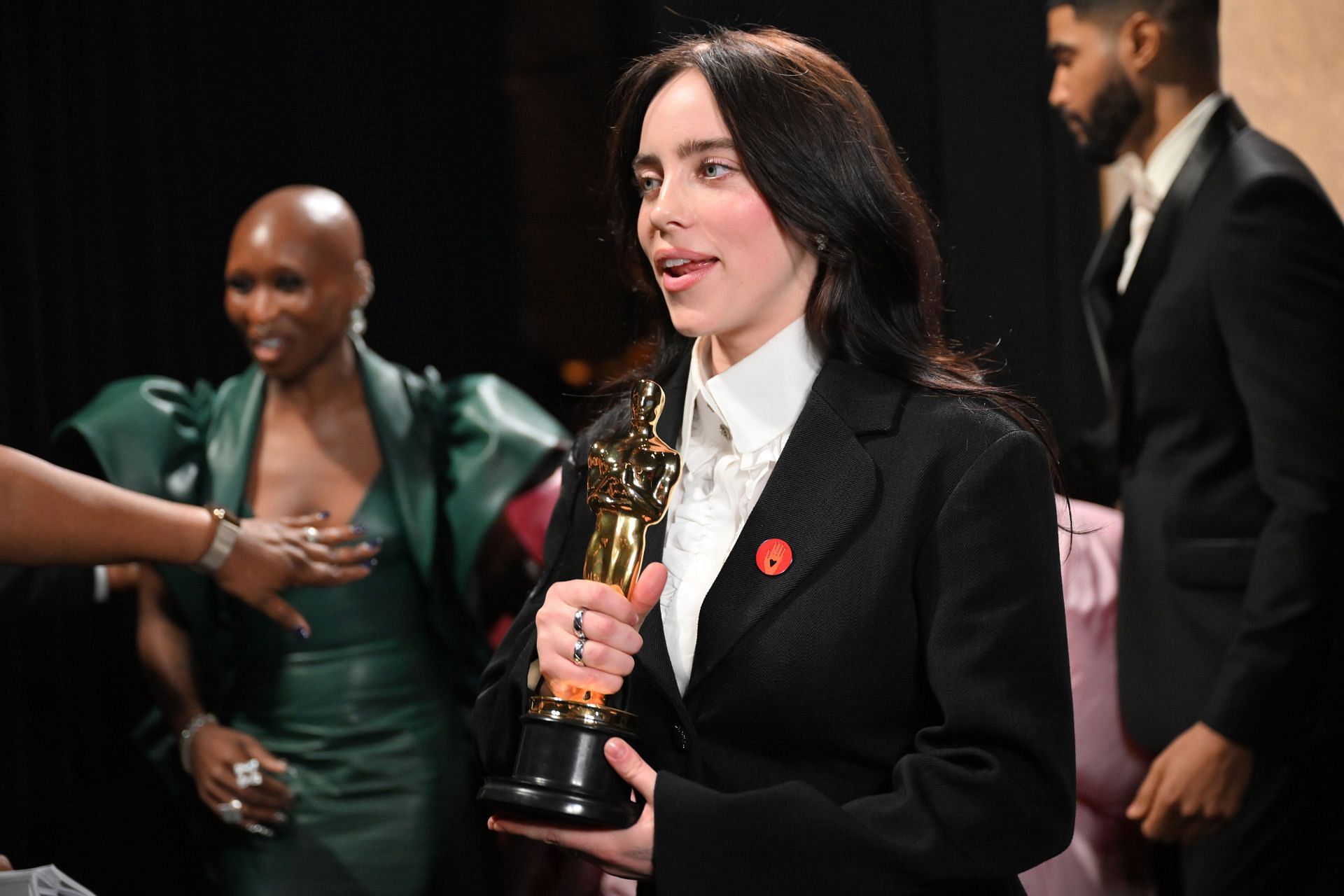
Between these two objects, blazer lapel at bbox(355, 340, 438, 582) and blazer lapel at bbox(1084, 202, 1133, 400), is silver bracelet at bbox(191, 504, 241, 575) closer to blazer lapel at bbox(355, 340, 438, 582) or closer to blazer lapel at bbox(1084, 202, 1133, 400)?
blazer lapel at bbox(355, 340, 438, 582)

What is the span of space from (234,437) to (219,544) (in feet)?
2.01

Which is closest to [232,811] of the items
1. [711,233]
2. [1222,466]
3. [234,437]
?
[234,437]

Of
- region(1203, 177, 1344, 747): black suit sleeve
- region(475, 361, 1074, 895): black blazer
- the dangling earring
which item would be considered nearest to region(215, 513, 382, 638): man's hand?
the dangling earring

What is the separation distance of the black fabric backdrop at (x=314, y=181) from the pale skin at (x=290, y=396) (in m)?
0.31

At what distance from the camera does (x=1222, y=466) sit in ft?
8.23

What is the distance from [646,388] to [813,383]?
26 centimetres

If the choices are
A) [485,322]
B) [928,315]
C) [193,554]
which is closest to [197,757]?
[193,554]

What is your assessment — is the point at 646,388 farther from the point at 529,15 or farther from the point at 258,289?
the point at 529,15

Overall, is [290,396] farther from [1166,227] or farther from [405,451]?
[1166,227]

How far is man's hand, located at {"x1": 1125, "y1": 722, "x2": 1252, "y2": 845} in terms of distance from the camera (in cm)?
246

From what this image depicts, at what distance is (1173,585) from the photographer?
8.44ft

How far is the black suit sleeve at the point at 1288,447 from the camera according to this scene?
7.84ft

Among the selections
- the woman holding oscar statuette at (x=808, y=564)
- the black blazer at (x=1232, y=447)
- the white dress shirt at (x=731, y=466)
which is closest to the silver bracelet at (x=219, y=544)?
the woman holding oscar statuette at (x=808, y=564)

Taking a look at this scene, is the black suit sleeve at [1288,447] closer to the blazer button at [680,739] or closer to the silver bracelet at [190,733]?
the blazer button at [680,739]
